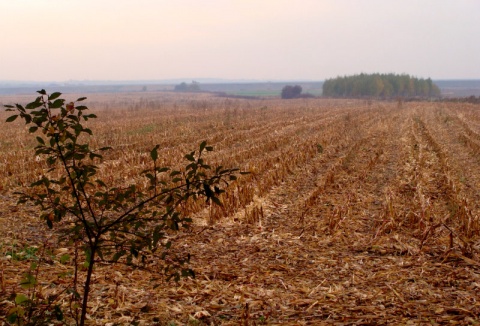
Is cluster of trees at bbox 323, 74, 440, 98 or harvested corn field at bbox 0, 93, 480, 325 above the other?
cluster of trees at bbox 323, 74, 440, 98

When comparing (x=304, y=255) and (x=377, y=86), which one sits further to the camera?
(x=377, y=86)

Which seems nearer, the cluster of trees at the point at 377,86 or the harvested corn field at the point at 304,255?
the harvested corn field at the point at 304,255

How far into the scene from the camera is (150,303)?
477cm

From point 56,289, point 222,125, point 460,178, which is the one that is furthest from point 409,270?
point 222,125

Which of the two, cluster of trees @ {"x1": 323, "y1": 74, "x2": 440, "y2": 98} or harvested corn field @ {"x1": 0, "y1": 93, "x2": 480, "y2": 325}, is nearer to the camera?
harvested corn field @ {"x1": 0, "y1": 93, "x2": 480, "y2": 325}

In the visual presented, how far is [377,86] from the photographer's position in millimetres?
110562

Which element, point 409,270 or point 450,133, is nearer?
point 409,270

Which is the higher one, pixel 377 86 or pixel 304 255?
pixel 377 86

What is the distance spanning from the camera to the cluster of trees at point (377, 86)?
112625mm

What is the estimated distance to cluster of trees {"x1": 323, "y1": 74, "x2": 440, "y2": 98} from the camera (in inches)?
4434

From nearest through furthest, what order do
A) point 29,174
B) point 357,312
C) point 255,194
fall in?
point 357,312, point 255,194, point 29,174

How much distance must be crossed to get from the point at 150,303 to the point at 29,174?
30.5ft

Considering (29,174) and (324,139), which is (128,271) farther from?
(324,139)

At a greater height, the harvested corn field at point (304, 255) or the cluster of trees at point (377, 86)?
the cluster of trees at point (377, 86)
